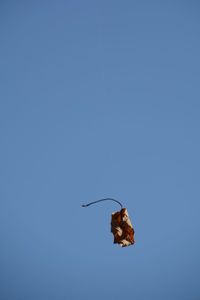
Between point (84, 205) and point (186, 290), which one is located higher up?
point (186, 290)

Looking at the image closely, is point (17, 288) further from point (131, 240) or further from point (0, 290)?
point (131, 240)

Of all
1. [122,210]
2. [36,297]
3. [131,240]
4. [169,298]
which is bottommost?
[131,240]

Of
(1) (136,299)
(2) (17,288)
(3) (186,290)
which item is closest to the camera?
(3) (186,290)

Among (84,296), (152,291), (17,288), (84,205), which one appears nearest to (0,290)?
(17,288)

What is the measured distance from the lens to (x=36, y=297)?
179 meters

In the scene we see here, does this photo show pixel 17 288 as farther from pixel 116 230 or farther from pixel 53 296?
pixel 116 230

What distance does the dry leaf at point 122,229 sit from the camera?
20.6 feet

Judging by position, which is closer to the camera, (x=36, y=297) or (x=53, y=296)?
(x=36, y=297)

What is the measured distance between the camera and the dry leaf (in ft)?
20.6

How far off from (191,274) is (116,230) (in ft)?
662

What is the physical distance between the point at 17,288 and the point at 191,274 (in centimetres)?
12009

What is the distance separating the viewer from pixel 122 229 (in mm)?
6414

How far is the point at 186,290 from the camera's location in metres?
164

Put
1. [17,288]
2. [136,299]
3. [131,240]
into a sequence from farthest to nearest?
[17,288] < [136,299] < [131,240]
